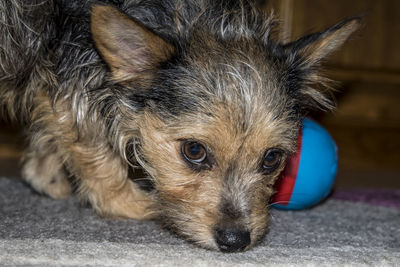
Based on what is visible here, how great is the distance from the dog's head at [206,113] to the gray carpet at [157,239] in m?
0.13

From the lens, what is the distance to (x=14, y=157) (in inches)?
186

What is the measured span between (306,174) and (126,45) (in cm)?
114

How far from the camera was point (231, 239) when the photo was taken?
233 cm

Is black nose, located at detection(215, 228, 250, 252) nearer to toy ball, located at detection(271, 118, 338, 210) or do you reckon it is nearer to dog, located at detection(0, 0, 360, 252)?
dog, located at detection(0, 0, 360, 252)

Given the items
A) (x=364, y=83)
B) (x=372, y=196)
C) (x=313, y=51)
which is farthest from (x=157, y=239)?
(x=364, y=83)

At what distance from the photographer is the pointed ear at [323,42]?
2732mm

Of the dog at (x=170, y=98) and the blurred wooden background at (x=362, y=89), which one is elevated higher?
the dog at (x=170, y=98)

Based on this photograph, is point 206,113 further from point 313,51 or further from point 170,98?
point 313,51

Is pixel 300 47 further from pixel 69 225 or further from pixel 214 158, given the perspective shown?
pixel 69 225

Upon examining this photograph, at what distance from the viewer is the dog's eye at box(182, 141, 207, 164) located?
253cm

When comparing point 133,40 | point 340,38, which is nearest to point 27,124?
point 133,40

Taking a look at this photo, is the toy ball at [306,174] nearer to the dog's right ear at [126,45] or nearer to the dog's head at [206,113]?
the dog's head at [206,113]

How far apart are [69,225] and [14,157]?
225cm

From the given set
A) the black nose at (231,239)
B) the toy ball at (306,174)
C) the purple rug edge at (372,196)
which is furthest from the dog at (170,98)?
the purple rug edge at (372,196)
